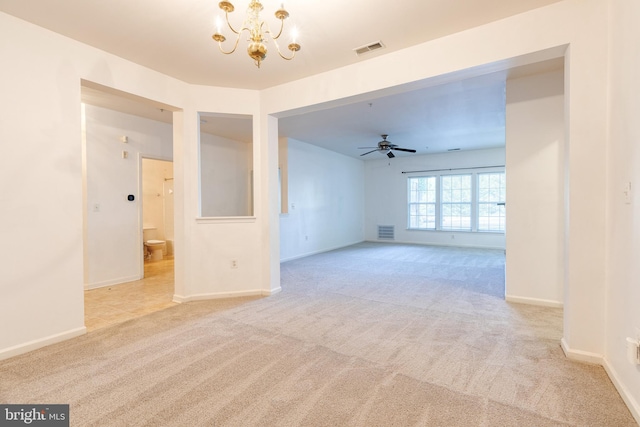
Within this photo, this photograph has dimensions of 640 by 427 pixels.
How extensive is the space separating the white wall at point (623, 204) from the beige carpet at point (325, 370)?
0.18 m

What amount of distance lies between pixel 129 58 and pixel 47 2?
841mm

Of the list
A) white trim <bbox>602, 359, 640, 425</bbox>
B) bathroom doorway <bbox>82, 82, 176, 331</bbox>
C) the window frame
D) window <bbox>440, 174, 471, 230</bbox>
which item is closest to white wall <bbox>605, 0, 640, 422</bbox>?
white trim <bbox>602, 359, 640, 425</bbox>

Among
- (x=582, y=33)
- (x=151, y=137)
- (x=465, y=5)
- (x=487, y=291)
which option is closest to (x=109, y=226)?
(x=151, y=137)

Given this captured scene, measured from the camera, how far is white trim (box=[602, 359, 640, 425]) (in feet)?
5.16

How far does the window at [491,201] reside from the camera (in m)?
7.88

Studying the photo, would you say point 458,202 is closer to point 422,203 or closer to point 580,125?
point 422,203

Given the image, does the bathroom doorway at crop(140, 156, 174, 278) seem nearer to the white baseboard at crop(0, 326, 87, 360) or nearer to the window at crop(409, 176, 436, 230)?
the white baseboard at crop(0, 326, 87, 360)

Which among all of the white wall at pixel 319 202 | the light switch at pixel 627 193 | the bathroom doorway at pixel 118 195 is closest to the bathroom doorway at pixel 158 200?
the bathroom doorway at pixel 118 195

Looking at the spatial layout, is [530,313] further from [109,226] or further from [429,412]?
[109,226]

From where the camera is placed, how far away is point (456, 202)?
27.9 feet

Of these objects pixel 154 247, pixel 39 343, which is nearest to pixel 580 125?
pixel 39 343

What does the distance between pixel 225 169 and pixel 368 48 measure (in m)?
4.53

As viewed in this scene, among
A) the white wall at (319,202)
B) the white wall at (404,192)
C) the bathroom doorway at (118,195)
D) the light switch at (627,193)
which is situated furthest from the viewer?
the white wall at (404,192)

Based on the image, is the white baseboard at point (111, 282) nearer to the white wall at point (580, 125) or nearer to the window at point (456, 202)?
the white wall at point (580, 125)
